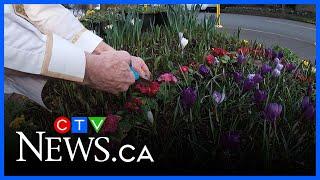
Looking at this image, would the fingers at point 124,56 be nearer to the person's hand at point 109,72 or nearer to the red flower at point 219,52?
the person's hand at point 109,72

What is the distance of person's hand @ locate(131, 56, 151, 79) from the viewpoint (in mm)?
1717

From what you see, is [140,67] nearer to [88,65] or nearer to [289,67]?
[88,65]

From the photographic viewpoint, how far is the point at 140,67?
5.68 feet

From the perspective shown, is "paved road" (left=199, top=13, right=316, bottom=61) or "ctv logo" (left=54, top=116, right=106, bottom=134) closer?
"ctv logo" (left=54, top=116, right=106, bottom=134)

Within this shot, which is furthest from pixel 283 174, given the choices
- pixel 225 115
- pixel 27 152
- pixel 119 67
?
pixel 27 152

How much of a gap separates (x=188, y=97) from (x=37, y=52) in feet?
1.38

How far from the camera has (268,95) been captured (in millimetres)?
1721

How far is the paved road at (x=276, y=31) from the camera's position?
5.91 ft

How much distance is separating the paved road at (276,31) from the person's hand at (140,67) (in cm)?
29

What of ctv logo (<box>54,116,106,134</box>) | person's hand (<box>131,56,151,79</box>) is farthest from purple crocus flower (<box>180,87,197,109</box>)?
ctv logo (<box>54,116,106,134</box>)

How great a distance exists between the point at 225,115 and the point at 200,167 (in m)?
0.16

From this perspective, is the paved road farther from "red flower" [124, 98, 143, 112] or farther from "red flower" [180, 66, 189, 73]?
"red flower" [124, 98, 143, 112]

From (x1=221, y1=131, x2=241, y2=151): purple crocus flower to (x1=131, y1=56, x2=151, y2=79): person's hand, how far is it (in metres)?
0.28

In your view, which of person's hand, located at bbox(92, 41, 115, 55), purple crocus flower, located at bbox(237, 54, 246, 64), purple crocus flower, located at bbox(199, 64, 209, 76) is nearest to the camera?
person's hand, located at bbox(92, 41, 115, 55)
